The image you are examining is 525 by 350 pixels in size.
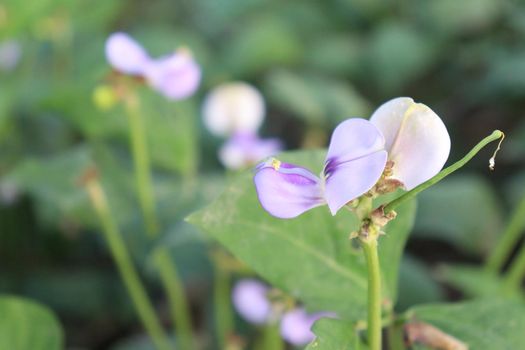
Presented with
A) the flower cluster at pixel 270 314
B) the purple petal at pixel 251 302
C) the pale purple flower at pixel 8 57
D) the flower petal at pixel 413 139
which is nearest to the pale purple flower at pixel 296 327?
the flower cluster at pixel 270 314

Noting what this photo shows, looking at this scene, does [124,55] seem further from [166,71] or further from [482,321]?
[482,321]

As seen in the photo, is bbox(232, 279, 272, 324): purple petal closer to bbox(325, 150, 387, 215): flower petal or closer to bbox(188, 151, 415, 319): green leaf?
bbox(188, 151, 415, 319): green leaf

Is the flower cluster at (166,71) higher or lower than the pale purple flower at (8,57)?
lower

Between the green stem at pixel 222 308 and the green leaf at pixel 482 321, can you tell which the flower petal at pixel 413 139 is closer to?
the green leaf at pixel 482 321

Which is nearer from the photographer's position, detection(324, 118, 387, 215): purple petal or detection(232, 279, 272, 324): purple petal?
detection(324, 118, 387, 215): purple petal

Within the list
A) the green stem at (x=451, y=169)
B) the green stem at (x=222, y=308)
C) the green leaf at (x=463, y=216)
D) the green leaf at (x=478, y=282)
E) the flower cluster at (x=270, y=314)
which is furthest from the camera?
the green leaf at (x=463, y=216)

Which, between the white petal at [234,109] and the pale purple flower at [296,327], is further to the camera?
the white petal at [234,109]

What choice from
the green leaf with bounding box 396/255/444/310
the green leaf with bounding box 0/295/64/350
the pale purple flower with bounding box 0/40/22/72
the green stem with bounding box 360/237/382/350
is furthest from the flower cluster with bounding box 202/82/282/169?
the green stem with bounding box 360/237/382/350
